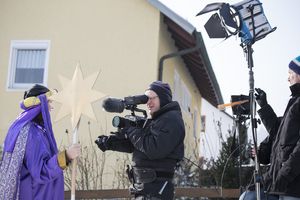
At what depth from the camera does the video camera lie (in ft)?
13.3

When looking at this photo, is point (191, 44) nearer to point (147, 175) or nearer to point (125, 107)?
point (125, 107)

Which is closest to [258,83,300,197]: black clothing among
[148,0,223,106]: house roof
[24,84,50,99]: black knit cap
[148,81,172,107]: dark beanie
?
[148,81,172,107]: dark beanie

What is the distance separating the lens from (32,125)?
4137mm

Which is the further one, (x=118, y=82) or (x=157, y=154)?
(x=118, y=82)

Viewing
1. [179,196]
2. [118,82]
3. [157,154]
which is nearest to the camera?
[157,154]

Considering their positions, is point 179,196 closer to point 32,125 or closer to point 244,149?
point 244,149

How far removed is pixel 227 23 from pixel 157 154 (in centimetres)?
152

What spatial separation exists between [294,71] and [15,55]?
8184 millimetres

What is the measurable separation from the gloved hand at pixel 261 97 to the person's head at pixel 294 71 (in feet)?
0.97

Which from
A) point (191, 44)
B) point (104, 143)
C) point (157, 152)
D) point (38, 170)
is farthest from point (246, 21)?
point (191, 44)

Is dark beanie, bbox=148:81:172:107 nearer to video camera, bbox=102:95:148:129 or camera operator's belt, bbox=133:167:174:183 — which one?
video camera, bbox=102:95:148:129

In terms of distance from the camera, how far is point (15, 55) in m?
10.8

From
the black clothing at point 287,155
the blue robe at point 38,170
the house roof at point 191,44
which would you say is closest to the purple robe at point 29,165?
the blue robe at point 38,170

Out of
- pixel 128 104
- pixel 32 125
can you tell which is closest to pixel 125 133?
pixel 128 104
